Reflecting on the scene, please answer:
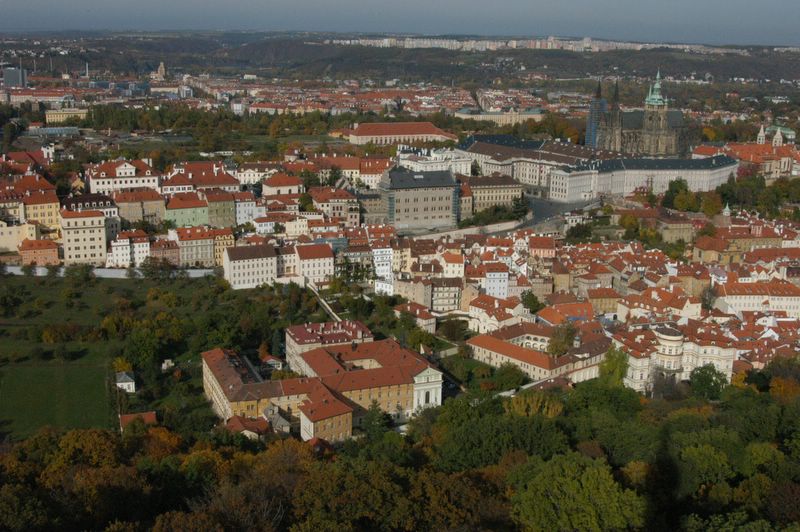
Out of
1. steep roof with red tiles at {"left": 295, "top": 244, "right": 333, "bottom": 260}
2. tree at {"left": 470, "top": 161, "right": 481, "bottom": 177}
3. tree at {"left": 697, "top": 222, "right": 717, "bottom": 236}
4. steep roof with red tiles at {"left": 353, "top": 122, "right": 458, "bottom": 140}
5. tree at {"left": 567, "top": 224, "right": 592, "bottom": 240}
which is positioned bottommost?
tree at {"left": 567, "top": 224, "right": 592, "bottom": 240}

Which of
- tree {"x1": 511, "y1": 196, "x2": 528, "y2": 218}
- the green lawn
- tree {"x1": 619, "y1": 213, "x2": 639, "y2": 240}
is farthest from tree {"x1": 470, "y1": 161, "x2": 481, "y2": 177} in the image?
the green lawn

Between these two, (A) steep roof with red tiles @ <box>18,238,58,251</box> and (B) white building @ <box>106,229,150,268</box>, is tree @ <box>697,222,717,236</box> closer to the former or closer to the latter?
(B) white building @ <box>106,229,150,268</box>

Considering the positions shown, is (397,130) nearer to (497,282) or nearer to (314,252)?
(314,252)

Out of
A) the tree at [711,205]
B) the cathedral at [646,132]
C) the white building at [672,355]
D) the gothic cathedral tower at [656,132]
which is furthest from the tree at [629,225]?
the gothic cathedral tower at [656,132]

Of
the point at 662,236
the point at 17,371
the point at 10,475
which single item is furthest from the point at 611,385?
the point at 662,236

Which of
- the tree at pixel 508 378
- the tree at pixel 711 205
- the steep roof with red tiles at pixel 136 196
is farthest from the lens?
the tree at pixel 711 205

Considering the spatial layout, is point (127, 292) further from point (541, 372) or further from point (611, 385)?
point (611, 385)

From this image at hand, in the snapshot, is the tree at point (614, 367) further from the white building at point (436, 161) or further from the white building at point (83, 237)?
the white building at point (436, 161)
